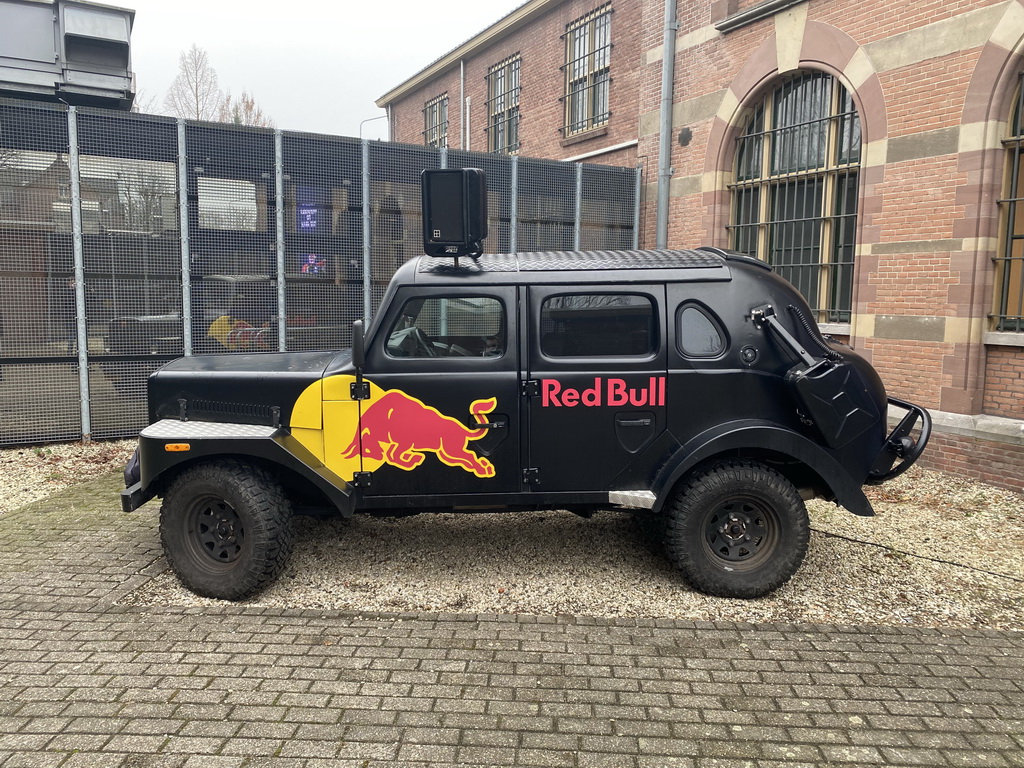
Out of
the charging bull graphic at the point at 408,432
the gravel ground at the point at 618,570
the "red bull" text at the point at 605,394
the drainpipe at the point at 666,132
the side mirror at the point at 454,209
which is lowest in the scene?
the gravel ground at the point at 618,570

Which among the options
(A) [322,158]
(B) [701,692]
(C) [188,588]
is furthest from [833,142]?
(C) [188,588]

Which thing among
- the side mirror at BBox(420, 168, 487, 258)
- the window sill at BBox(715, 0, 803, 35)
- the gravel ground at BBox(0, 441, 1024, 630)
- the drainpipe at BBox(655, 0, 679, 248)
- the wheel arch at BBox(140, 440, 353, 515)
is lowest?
the gravel ground at BBox(0, 441, 1024, 630)

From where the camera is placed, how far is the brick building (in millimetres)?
7215

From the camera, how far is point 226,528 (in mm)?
4477

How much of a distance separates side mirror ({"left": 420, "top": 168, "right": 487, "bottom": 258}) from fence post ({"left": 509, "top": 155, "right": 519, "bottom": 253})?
582 centimetres

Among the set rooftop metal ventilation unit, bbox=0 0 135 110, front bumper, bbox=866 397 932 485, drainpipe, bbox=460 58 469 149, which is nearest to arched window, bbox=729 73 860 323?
front bumper, bbox=866 397 932 485

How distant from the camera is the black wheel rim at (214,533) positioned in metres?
4.44

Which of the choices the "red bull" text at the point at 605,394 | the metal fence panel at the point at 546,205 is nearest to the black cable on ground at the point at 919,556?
the "red bull" text at the point at 605,394

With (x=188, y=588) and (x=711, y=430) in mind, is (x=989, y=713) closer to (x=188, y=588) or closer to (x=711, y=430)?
(x=711, y=430)

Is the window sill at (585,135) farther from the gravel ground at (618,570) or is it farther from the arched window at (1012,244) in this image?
the gravel ground at (618,570)

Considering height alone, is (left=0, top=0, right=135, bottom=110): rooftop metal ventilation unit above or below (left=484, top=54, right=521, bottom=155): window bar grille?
below

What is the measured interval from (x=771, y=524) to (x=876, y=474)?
2.73 ft

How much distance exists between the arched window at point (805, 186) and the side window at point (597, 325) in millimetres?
5537

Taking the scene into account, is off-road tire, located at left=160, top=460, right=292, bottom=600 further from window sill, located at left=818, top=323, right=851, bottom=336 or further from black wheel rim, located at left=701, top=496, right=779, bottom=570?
window sill, located at left=818, top=323, right=851, bottom=336
